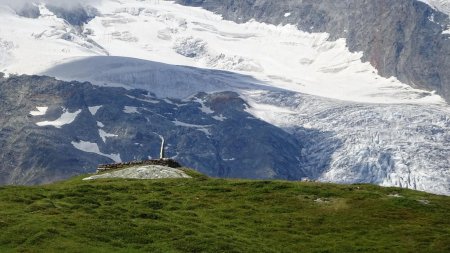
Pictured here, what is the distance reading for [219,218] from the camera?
2667 inches

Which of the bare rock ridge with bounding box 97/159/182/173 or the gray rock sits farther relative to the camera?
the bare rock ridge with bounding box 97/159/182/173

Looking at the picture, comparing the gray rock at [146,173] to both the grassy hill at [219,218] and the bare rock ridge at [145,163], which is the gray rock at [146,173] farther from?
the grassy hill at [219,218]

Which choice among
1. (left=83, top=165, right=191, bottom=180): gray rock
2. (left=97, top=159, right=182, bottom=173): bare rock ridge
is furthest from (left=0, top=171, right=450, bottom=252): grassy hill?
(left=97, top=159, right=182, bottom=173): bare rock ridge

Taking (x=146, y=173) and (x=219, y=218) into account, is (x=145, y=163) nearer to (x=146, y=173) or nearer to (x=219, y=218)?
(x=146, y=173)

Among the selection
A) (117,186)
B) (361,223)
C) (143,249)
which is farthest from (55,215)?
(361,223)

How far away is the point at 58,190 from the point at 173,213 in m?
10.3

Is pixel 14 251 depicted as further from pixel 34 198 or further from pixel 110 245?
pixel 34 198

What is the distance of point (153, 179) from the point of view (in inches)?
3334

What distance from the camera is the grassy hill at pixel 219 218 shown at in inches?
2291

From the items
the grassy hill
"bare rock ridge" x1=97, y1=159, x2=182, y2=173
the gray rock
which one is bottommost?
"bare rock ridge" x1=97, y1=159, x2=182, y2=173

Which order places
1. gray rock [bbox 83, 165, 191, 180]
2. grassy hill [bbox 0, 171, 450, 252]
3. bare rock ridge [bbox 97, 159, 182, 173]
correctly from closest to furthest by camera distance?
grassy hill [bbox 0, 171, 450, 252], gray rock [bbox 83, 165, 191, 180], bare rock ridge [bbox 97, 159, 182, 173]

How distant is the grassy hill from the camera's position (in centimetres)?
5819

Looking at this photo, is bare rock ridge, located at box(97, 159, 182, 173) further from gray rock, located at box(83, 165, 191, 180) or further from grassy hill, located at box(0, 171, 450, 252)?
grassy hill, located at box(0, 171, 450, 252)

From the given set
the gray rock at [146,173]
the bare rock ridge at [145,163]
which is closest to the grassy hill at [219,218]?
the gray rock at [146,173]
